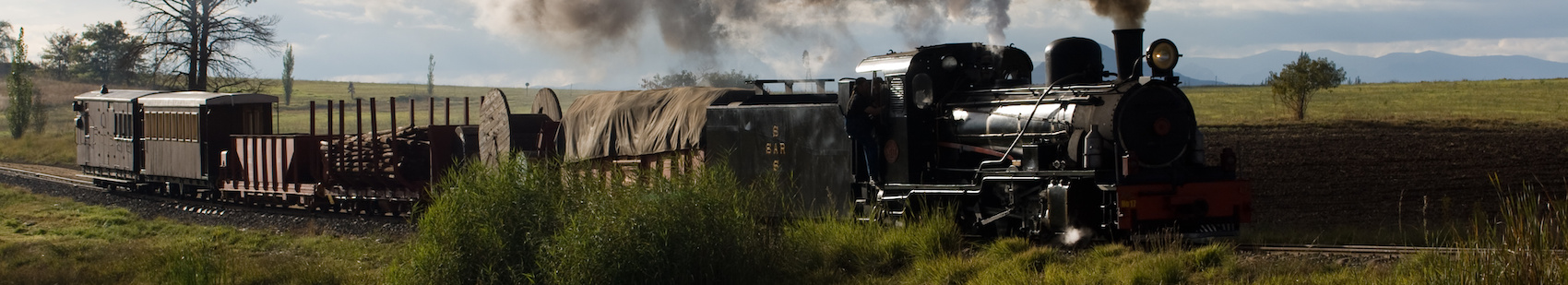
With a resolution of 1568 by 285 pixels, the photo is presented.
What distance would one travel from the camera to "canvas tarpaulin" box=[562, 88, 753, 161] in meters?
14.0

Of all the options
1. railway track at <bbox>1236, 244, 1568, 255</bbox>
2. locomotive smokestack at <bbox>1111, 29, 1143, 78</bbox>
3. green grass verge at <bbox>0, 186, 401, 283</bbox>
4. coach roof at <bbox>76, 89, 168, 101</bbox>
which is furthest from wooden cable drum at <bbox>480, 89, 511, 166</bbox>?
railway track at <bbox>1236, 244, 1568, 255</bbox>

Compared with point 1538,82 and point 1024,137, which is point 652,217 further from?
point 1538,82

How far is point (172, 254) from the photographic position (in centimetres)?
1403

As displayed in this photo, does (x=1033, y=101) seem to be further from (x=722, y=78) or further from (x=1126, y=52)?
(x=722, y=78)

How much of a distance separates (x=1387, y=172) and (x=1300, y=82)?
2068 cm

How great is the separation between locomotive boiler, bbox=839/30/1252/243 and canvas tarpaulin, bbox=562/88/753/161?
2.83 meters

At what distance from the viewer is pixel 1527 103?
4578cm

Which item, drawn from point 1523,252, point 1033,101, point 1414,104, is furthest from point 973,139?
point 1414,104

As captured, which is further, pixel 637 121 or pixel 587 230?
pixel 637 121

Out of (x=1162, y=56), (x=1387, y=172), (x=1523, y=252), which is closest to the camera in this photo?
(x=1523, y=252)

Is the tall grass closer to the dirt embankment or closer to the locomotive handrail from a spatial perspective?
the locomotive handrail

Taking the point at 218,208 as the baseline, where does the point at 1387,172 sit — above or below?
above

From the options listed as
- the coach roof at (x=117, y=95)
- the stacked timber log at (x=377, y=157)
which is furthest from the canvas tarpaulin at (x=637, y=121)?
the coach roof at (x=117, y=95)

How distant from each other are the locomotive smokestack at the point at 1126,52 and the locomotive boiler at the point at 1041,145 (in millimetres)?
11
